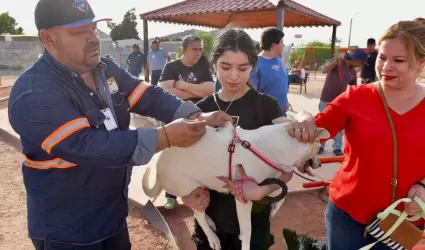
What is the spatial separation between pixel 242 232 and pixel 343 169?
2.28ft

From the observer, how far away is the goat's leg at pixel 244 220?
1719 millimetres

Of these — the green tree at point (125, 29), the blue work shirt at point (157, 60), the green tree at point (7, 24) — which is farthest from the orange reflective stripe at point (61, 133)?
the green tree at point (125, 29)

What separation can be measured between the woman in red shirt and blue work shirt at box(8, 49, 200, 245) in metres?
0.78

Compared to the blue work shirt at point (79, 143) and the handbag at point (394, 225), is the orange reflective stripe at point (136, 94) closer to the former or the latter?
the blue work shirt at point (79, 143)

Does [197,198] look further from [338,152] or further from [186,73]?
[338,152]

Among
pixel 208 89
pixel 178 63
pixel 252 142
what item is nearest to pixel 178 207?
pixel 208 89

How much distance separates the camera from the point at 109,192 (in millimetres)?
1767

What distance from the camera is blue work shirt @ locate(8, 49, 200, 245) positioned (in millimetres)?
1404

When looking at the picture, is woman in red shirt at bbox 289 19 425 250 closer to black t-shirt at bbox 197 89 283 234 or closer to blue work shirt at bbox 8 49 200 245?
black t-shirt at bbox 197 89 283 234

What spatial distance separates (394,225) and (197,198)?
96 centimetres

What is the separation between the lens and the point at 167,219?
3.99 meters

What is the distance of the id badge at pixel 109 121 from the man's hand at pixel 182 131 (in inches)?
11.8

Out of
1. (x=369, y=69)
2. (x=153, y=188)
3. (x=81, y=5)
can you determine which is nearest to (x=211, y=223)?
(x=153, y=188)

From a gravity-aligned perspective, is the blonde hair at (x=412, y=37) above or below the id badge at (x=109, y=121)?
above
